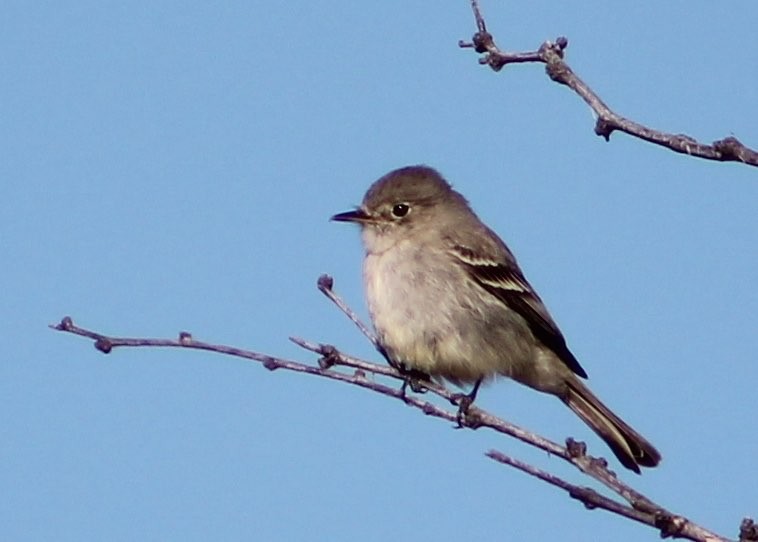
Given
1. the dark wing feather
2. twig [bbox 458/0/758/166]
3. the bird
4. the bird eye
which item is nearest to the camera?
twig [bbox 458/0/758/166]

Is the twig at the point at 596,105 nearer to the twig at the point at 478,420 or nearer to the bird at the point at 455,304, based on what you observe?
the twig at the point at 478,420

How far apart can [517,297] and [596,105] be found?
492cm

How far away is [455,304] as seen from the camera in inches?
343

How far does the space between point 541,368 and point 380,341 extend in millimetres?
1481

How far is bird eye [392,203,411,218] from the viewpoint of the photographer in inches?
379

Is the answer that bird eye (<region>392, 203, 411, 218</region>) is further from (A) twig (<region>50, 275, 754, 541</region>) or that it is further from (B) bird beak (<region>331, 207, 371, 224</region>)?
(A) twig (<region>50, 275, 754, 541</region>)

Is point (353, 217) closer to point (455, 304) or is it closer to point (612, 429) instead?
point (455, 304)

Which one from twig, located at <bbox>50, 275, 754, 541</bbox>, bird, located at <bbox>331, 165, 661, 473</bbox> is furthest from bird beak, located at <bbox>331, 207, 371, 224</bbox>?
twig, located at <bbox>50, 275, 754, 541</bbox>

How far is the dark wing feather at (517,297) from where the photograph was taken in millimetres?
9234

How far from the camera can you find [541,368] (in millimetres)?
9281

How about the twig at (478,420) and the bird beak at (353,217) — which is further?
the bird beak at (353,217)

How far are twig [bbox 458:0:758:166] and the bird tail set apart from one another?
4415 millimetres

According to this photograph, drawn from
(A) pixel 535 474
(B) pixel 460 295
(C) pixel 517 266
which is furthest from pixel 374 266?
(A) pixel 535 474

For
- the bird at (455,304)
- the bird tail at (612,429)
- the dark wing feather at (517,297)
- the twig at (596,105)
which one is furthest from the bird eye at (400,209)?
the twig at (596,105)
